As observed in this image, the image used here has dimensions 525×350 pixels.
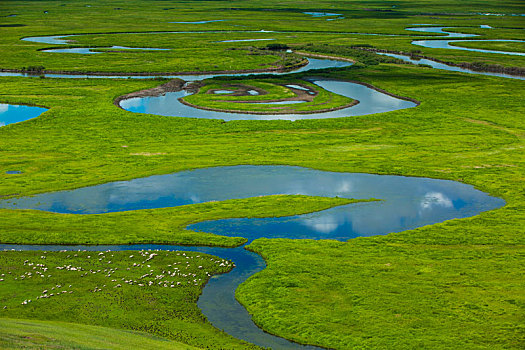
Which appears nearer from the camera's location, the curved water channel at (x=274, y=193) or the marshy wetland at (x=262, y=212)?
the marshy wetland at (x=262, y=212)

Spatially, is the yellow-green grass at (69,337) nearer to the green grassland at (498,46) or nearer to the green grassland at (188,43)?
the green grassland at (188,43)

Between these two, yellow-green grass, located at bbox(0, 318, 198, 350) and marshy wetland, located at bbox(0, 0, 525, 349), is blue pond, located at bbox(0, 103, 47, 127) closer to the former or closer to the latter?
marshy wetland, located at bbox(0, 0, 525, 349)

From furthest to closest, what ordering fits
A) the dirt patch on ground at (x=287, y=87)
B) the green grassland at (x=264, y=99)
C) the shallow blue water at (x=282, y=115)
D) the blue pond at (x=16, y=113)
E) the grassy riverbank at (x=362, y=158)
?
the dirt patch on ground at (x=287, y=87) → the green grassland at (x=264, y=99) → the shallow blue water at (x=282, y=115) → the blue pond at (x=16, y=113) → the grassy riverbank at (x=362, y=158)

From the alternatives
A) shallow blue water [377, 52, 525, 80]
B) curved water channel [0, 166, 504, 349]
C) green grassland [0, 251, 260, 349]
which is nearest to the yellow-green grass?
green grassland [0, 251, 260, 349]

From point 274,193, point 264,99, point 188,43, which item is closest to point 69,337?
point 274,193

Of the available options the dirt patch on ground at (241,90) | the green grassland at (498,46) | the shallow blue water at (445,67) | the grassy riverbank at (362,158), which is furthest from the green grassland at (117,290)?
the green grassland at (498,46)

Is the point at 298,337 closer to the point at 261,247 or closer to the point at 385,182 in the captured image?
the point at 261,247
